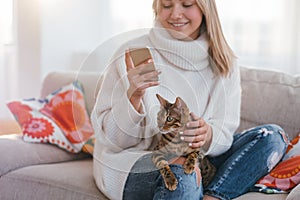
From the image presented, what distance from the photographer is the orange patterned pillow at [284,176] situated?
1.86m

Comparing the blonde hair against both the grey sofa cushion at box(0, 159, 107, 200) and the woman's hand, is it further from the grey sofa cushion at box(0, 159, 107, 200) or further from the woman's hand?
the grey sofa cushion at box(0, 159, 107, 200)

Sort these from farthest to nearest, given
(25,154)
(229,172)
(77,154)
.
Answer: (77,154) → (25,154) → (229,172)

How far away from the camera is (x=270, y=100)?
7.46 ft

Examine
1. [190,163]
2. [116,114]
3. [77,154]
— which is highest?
[116,114]

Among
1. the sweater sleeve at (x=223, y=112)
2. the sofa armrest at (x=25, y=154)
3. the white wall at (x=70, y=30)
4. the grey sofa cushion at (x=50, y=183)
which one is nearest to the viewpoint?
the sweater sleeve at (x=223, y=112)

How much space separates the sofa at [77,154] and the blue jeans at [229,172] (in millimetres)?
83

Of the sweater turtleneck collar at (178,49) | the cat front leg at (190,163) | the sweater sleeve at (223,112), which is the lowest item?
the cat front leg at (190,163)

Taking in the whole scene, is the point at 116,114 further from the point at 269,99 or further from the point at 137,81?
the point at 269,99

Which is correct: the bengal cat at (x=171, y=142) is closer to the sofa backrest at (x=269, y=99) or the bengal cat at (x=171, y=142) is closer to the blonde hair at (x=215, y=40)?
the blonde hair at (x=215, y=40)

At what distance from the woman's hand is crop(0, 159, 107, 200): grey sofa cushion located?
375 millimetres

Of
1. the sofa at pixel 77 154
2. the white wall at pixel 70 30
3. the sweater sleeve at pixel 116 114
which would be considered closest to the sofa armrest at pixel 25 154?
the sofa at pixel 77 154

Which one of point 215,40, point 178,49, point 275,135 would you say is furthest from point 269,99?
point 178,49

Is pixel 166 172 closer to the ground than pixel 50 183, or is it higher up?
higher up

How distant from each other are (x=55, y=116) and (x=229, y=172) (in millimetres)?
885
